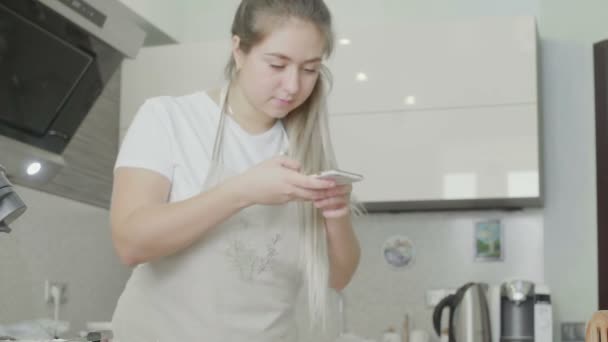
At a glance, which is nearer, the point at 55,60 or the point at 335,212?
the point at 335,212

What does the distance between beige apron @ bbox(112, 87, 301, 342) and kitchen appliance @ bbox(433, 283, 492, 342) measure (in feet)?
5.15

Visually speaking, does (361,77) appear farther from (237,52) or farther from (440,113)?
(237,52)

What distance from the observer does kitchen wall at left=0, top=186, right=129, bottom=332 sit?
294 centimetres

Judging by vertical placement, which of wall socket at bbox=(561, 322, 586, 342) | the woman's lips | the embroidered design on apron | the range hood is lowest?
wall socket at bbox=(561, 322, 586, 342)

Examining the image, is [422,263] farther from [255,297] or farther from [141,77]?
[255,297]

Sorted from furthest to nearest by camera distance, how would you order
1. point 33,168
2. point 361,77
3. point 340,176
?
1. point 361,77
2. point 33,168
3. point 340,176

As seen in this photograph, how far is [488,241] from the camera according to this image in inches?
138

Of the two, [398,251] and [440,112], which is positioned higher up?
[440,112]

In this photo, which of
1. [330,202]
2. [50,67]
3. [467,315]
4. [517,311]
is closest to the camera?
[330,202]

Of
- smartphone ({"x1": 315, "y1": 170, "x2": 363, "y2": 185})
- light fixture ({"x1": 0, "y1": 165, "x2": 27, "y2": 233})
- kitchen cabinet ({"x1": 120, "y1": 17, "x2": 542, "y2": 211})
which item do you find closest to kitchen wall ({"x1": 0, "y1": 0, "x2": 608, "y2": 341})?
kitchen cabinet ({"x1": 120, "y1": 17, "x2": 542, "y2": 211})

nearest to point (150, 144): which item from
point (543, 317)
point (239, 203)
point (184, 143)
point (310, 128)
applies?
point (184, 143)

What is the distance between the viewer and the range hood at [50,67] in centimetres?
241

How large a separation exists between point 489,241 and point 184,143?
6.85ft

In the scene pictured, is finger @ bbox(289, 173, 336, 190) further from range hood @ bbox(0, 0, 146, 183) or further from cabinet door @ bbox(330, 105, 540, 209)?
cabinet door @ bbox(330, 105, 540, 209)
